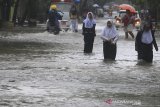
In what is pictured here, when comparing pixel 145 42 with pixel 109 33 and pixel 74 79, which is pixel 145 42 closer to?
pixel 109 33

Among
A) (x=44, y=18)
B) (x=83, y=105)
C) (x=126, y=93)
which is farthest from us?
(x=44, y=18)

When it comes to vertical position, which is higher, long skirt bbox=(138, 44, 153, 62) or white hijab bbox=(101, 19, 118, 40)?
white hijab bbox=(101, 19, 118, 40)

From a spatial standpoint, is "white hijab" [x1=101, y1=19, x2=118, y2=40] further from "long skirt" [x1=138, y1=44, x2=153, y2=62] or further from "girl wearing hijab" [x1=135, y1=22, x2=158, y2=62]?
"long skirt" [x1=138, y1=44, x2=153, y2=62]

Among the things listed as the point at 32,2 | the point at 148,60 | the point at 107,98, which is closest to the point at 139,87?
the point at 107,98

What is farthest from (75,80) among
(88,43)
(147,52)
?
(88,43)

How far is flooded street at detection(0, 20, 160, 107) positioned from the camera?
11.3m

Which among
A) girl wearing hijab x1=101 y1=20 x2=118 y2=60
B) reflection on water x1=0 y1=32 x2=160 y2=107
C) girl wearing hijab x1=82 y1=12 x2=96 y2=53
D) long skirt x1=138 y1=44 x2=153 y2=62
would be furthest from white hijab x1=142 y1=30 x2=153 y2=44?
girl wearing hijab x1=82 y1=12 x2=96 y2=53

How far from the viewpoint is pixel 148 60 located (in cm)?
2011

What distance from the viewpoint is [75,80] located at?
14.6m

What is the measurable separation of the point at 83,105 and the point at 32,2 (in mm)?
43131

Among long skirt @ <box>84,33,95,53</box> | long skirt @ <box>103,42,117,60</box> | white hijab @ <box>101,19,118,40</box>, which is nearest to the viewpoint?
long skirt @ <box>103,42,117,60</box>

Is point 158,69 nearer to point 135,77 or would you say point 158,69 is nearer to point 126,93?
point 135,77

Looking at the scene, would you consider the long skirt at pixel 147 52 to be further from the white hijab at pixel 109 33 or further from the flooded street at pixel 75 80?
the white hijab at pixel 109 33

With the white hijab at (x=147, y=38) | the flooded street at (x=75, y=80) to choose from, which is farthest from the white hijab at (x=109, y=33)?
the white hijab at (x=147, y=38)
